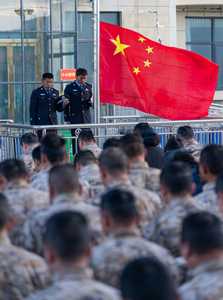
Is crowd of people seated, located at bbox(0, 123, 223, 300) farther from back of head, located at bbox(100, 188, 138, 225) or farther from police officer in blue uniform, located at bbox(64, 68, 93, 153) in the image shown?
police officer in blue uniform, located at bbox(64, 68, 93, 153)

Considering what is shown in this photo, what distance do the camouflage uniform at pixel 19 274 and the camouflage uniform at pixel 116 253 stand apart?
312 millimetres

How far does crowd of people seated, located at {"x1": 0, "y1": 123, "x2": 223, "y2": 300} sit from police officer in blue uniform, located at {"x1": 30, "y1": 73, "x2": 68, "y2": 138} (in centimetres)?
938

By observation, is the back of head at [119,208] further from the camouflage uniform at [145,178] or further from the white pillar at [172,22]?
the white pillar at [172,22]

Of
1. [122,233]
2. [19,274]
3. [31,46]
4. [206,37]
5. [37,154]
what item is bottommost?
[19,274]

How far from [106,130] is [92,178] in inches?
290

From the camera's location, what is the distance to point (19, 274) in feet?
21.0

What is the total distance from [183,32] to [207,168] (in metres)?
22.8

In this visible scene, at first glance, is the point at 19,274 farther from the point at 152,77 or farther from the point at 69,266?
the point at 152,77

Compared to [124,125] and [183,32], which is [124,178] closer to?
[124,125]

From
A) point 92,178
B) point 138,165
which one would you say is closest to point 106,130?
point 92,178

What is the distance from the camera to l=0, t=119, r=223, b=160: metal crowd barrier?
53.8 ft

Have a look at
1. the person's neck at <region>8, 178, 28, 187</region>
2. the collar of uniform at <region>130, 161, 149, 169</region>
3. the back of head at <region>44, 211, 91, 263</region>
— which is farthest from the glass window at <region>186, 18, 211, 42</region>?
the back of head at <region>44, 211, 91, 263</region>

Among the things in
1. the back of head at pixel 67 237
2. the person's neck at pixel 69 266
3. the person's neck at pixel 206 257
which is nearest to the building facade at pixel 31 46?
the back of head at pixel 67 237

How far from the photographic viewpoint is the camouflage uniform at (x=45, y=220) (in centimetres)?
751
